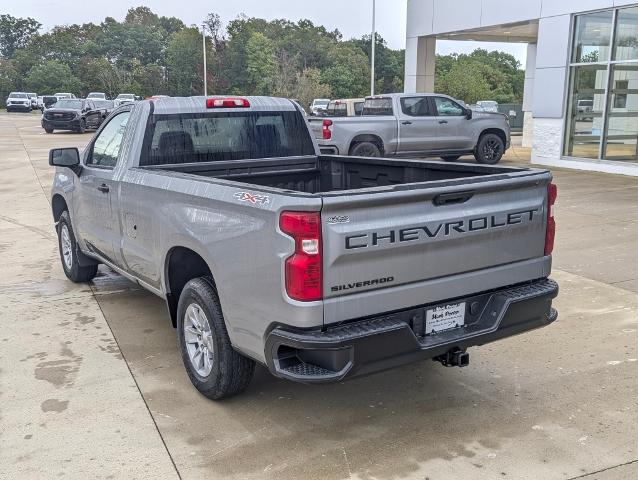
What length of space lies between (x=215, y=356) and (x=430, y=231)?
1507 millimetres

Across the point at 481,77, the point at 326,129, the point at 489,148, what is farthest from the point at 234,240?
the point at 481,77

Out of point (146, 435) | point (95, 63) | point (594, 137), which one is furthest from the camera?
point (95, 63)

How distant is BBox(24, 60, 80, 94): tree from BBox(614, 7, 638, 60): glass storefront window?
237ft

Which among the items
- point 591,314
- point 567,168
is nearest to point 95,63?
point 567,168

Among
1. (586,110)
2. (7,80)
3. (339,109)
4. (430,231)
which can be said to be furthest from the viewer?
(7,80)

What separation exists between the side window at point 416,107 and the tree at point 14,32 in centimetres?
12446

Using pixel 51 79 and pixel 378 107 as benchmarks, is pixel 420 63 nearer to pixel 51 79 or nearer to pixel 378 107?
pixel 378 107

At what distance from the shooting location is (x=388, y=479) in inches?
133

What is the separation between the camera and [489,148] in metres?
17.5

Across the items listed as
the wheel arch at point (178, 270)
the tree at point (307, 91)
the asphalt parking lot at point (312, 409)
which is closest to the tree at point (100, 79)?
the tree at point (307, 91)

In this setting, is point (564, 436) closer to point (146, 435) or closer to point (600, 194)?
point (146, 435)

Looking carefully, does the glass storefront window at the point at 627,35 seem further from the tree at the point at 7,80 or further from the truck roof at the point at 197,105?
the tree at the point at 7,80

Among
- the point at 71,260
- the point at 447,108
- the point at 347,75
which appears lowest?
the point at 71,260

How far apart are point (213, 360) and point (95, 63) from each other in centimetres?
8253
